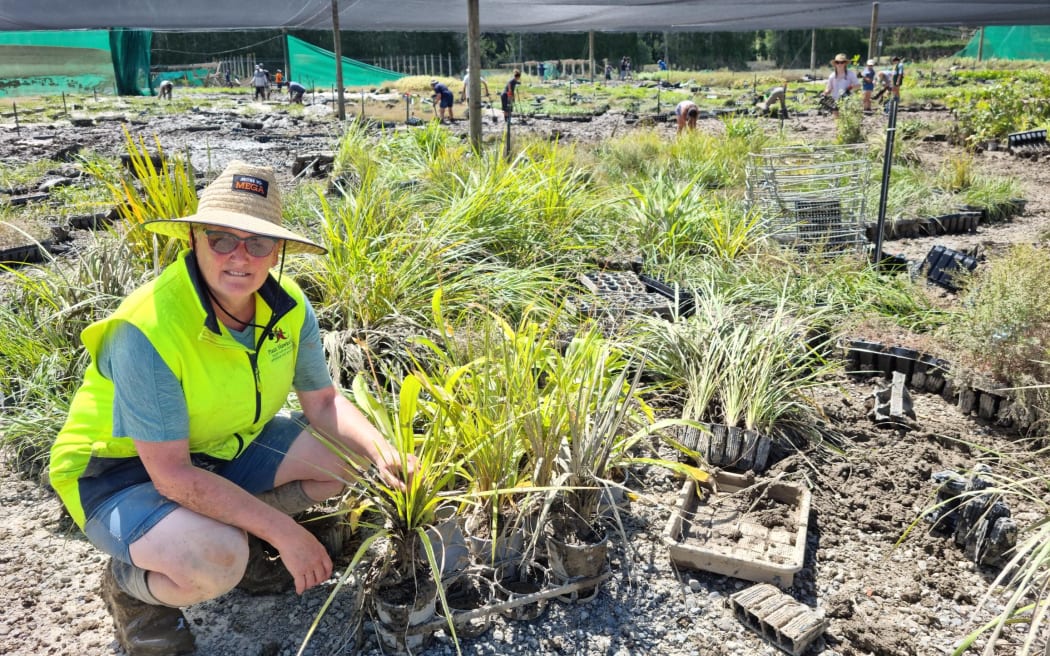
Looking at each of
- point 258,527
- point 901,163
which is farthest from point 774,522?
point 901,163

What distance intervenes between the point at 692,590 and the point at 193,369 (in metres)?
1.57

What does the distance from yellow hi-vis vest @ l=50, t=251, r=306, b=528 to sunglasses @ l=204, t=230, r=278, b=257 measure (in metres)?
0.10

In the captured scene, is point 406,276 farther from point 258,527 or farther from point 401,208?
point 258,527

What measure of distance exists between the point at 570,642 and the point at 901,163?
874cm

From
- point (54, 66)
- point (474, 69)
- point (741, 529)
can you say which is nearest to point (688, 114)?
point (474, 69)

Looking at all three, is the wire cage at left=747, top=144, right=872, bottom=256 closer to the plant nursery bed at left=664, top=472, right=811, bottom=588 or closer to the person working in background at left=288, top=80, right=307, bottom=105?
the plant nursery bed at left=664, top=472, right=811, bottom=588

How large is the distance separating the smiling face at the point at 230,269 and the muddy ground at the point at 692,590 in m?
0.92

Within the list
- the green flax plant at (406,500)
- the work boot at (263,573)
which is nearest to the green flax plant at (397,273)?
the green flax plant at (406,500)

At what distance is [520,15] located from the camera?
46.8ft

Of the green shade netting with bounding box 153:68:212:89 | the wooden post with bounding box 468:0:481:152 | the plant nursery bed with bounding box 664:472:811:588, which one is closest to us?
the plant nursery bed with bounding box 664:472:811:588

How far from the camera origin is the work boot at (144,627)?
7.14ft

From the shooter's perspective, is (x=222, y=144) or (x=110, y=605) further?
(x=222, y=144)

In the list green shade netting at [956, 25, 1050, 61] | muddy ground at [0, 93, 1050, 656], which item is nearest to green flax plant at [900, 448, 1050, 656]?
muddy ground at [0, 93, 1050, 656]

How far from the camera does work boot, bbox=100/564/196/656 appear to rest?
2.18 meters
